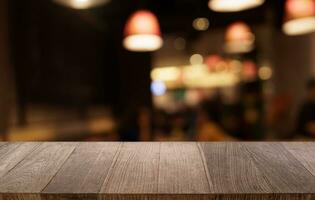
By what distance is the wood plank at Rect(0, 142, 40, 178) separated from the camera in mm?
1026

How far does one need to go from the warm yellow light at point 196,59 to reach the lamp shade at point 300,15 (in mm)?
8876

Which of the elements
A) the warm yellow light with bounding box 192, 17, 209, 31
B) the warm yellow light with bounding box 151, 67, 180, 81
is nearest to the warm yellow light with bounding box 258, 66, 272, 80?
the warm yellow light with bounding box 192, 17, 209, 31

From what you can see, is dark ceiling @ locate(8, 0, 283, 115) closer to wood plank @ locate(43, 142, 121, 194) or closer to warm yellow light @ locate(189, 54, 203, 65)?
wood plank @ locate(43, 142, 121, 194)

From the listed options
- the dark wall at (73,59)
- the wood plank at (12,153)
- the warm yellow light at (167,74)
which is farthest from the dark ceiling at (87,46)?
the warm yellow light at (167,74)

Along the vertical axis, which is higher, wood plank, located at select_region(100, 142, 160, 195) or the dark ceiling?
the dark ceiling

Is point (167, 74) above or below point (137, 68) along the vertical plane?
below

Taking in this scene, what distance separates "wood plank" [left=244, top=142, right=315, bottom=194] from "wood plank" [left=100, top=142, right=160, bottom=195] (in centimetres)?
27

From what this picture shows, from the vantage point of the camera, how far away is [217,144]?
1.18 meters

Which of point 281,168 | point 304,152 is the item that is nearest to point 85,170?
point 281,168

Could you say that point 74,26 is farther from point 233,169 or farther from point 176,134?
point 233,169

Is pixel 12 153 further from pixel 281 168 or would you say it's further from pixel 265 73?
pixel 265 73

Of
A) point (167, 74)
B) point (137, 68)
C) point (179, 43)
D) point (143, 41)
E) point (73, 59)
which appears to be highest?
point (179, 43)

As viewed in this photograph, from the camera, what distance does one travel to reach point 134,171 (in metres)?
0.96

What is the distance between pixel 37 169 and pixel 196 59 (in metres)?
12.7
